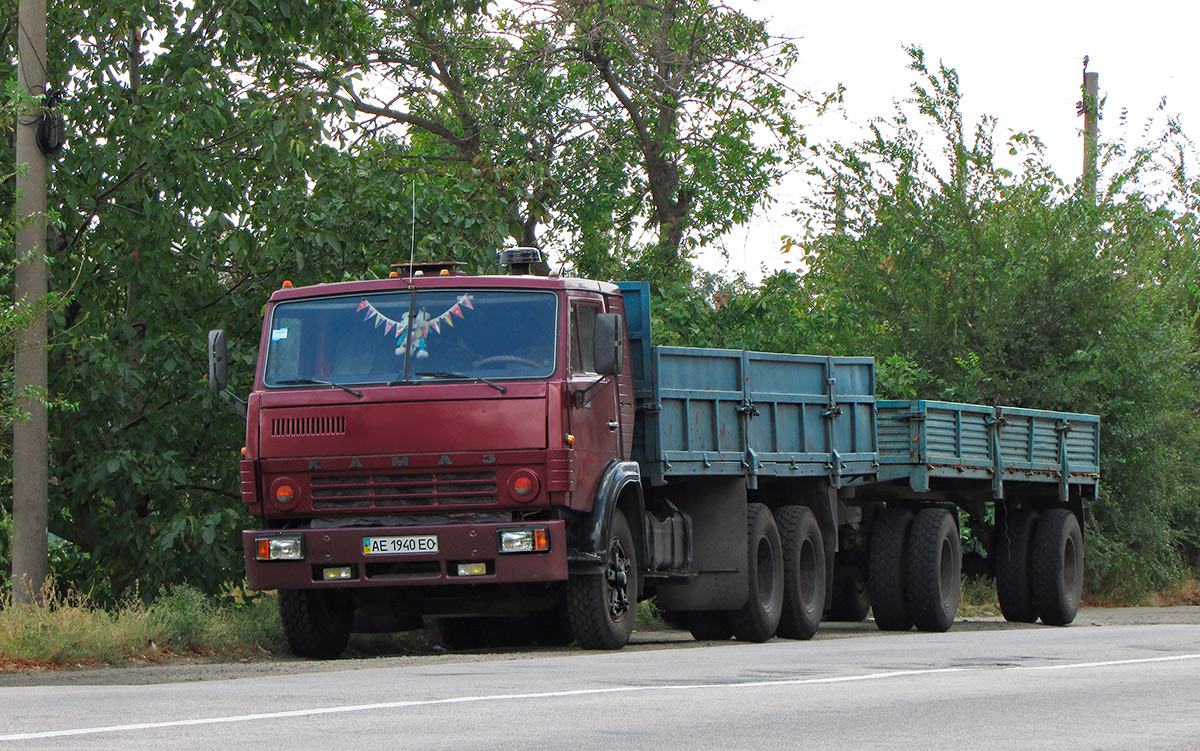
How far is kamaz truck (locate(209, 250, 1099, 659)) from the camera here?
12383 mm

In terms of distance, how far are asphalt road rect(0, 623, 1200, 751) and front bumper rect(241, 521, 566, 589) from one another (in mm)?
579

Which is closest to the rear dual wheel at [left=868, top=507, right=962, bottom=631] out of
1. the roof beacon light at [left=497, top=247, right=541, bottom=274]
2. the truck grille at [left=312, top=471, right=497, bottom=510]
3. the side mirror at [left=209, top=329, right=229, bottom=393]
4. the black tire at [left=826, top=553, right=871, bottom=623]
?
the black tire at [left=826, top=553, right=871, bottom=623]

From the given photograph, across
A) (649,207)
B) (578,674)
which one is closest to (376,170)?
(578,674)

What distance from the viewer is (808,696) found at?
9016 mm

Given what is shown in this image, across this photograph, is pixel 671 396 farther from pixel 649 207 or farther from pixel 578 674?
pixel 649 207

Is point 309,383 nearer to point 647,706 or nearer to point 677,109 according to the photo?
point 647,706

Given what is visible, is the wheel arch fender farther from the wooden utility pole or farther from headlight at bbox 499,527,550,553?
the wooden utility pole

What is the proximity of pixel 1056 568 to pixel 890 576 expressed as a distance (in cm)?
319

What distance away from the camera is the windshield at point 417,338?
12.6 meters

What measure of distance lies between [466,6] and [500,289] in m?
5.97

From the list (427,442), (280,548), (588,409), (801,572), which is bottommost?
(801,572)

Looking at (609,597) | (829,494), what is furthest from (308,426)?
(829,494)

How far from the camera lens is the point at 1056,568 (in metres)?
20.4

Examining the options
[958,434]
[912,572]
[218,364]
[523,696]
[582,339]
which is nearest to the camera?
[523,696]
